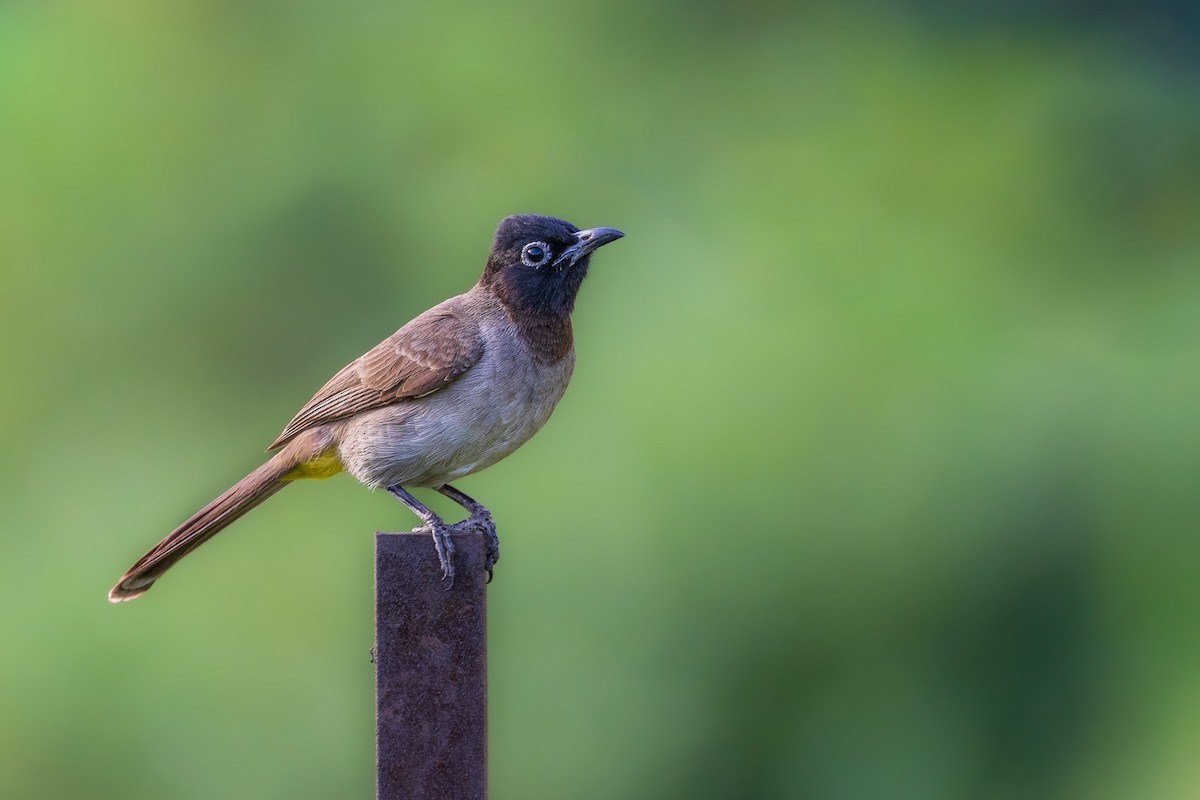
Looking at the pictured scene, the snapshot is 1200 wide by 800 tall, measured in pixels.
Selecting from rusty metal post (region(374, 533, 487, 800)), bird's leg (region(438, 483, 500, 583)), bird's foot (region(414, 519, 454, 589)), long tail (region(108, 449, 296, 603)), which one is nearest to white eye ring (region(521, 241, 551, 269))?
bird's leg (region(438, 483, 500, 583))

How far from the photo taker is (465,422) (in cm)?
477

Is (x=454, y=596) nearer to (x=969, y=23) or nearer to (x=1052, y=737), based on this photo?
(x=1052, y=737)

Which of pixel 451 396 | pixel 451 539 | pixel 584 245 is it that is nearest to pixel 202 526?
pixel 451 396

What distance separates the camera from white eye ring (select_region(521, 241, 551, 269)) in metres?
5.11

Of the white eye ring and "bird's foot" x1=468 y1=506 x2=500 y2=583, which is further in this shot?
the white eye ring

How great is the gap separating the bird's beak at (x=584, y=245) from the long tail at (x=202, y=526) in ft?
4.28

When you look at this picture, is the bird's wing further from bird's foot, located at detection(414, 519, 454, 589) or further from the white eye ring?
bird's foot, located at detection(414, 519, 454, 589)

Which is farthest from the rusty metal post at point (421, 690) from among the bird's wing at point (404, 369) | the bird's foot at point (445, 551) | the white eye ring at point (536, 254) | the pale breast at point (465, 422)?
the white eye ring at point (536, 254)

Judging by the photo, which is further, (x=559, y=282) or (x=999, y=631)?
(x=999, y=631)

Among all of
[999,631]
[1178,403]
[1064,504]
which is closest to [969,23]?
[1178,403]

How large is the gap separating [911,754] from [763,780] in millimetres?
970

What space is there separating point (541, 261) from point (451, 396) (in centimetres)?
67

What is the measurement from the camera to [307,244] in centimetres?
1073

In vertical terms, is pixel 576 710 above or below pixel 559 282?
below
